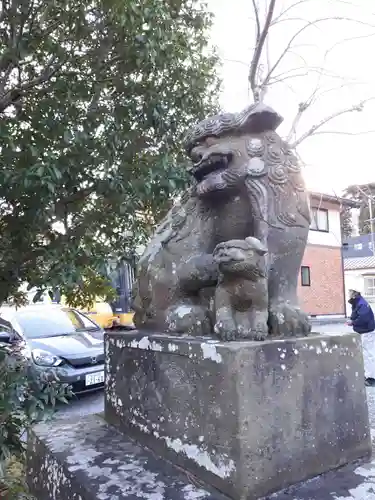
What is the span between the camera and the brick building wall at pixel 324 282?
683 inches

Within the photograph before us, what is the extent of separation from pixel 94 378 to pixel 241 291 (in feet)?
14.2

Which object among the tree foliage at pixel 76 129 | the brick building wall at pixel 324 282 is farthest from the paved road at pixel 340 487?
the brick building wall at pixel 324 282

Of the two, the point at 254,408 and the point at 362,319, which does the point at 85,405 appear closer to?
the point at 362,319

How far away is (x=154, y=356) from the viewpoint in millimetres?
1709

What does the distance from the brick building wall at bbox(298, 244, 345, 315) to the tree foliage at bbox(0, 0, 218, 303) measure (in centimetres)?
1477

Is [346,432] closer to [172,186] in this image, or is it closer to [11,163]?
[172,186]

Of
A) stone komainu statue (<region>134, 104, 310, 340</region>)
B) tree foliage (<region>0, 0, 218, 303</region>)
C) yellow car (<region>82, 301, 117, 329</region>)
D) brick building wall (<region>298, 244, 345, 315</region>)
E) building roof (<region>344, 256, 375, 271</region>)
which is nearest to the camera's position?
stone komainu statue (<region>134, 104, 310, 340</region>)

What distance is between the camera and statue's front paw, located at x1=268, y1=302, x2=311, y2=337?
1564 mm

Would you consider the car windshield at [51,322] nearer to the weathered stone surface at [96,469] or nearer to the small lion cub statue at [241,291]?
the weathered stone surface at [96,469]

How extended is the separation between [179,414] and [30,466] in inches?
38.8

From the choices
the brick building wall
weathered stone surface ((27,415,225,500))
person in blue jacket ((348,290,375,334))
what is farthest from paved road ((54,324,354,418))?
the brick building wall

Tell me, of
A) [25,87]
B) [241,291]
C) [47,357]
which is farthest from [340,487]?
[47,357]

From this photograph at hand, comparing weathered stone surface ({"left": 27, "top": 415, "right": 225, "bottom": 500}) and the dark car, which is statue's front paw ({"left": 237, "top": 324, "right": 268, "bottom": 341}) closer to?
weathered stone surface ({"left": 27, "top": 415, "right": 225, "bottom": 500})

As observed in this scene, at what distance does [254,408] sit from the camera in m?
1.31
